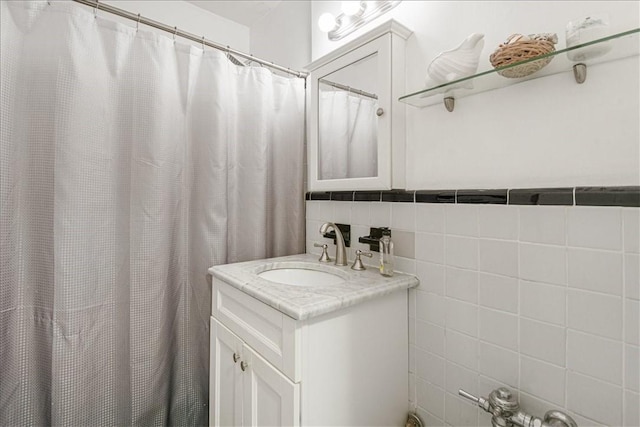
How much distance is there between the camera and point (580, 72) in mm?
691

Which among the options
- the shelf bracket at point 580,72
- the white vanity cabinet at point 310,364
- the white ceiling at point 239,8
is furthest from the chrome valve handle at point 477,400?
the white ceiling at point 239,8

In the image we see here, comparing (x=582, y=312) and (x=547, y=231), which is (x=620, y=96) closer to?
(x=547, y=231)

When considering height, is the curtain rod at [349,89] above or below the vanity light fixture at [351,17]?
below

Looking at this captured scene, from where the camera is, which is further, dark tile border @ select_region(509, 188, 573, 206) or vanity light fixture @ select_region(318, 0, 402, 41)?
vanity light fixture @ select_region(318, 0, 402, 41)

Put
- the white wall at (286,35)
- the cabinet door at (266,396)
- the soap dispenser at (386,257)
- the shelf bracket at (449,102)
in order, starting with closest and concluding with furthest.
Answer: the cabinet door at (266,396)
the shelf bracket at (449,102)
the soap dispenser at (386,257)
the white wall at (286,35)

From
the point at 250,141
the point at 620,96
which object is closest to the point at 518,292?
the point at 620,96

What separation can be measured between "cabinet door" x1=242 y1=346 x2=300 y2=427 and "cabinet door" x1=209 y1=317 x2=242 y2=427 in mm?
50

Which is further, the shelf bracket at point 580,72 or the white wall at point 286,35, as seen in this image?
the white wall at point 286,35

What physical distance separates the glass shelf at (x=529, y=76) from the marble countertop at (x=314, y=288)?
617 mm

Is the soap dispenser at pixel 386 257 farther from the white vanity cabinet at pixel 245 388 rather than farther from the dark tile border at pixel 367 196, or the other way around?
the white vanity cabinet at pixel 245 388

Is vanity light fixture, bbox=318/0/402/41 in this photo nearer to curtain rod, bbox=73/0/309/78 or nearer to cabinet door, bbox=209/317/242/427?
curtain rod, bbox=73/0/309/78

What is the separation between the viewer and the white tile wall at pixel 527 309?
2.15 ft

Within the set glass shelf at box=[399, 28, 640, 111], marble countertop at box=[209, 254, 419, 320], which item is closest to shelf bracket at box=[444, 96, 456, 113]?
glass shelf at box=[399, 28, 640, 111]

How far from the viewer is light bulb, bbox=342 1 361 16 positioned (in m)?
1.27
